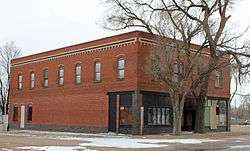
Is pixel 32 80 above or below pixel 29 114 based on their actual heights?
above

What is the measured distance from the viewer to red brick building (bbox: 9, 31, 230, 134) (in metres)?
39.8

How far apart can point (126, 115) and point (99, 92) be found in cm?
450

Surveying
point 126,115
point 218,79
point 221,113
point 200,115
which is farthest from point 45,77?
point 221,113

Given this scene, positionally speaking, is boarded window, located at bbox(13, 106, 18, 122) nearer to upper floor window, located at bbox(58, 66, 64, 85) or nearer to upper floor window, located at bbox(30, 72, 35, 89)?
upper floor window, located at bbox(30, 72, 35, 89)

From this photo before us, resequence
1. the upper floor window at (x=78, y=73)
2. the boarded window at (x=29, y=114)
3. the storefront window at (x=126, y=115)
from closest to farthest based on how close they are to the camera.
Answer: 1. the storefront window at (x=126, y=115)
2. the upper floor window at (x=78, y=73)
3. the boarded window at (x=29, y=114)

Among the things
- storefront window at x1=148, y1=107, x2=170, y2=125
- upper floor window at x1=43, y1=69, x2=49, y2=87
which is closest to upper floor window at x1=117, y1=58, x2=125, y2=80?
storefront window at x1=148, y1=107, x2=170, y2=125

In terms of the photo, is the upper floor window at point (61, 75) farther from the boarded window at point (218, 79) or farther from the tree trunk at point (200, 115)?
the boarded window at point (218, 79)

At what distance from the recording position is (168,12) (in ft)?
126

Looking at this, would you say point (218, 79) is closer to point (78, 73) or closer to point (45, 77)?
point (78, 73)

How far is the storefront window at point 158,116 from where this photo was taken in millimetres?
40281

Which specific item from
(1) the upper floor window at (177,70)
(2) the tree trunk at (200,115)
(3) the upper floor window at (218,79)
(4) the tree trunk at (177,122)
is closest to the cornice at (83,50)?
(1) the upper floor window at (177,70)

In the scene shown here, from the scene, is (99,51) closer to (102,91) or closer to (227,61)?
(102,91)

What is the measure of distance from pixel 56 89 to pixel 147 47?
1423 centimetres

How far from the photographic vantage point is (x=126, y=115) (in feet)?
132
